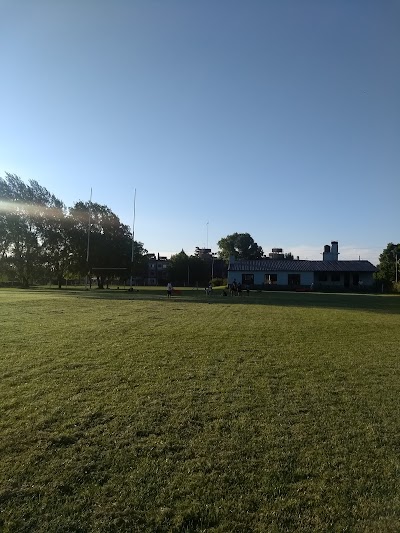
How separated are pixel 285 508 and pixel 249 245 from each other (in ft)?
403

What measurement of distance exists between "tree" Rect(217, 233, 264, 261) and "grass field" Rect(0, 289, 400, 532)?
114784 mm

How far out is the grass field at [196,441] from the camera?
329 centimetres

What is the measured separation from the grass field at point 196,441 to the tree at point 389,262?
5403 centimetres

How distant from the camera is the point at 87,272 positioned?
6306 centimetres

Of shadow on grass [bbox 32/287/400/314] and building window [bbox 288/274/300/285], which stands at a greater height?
building window [bbox 288/274/300/285]

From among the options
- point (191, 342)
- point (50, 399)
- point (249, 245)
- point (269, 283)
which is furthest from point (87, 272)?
point (249, 245)

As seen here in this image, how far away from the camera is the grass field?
3293mm

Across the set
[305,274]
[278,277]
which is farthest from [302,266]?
[278,277]

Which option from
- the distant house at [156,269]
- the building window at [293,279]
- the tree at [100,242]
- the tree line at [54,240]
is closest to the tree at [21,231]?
the tree line at [54,240]

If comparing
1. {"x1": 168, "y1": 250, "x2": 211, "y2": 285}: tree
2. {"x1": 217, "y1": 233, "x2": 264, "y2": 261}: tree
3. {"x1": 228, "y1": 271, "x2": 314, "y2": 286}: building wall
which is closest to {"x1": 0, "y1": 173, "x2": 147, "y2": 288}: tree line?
{"x1": 228, "y1": 271, "x2": 314, "y2": 286}: building wall

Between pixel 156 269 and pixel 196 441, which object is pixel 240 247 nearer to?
pixel 156 269

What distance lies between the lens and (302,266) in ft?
199

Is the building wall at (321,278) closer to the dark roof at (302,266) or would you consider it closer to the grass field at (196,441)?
the dark roof at (302,266)

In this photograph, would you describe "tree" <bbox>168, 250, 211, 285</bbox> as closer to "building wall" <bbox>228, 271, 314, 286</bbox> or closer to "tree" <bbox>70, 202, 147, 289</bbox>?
"tree" <bbox>70, 202, 147, 289</bbox>
